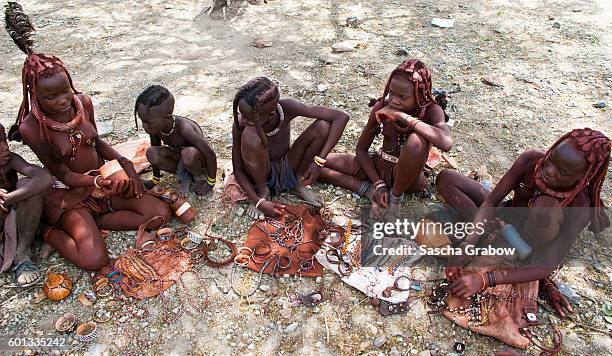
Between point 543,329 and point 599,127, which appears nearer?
point 543,329

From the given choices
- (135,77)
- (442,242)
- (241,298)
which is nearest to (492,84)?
(442,242)

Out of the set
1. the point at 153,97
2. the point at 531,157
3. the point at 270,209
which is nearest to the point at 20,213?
the point at 153,97

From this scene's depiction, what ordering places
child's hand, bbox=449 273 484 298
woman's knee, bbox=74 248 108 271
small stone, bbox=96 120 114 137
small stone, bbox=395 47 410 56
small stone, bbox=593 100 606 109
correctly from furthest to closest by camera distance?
A: 1. small stone, bbox=395 47 410 56
2. small stone, bbox=593 100 606 109
3. small stone, bbox=96 120 114 137
4. woman's knee, bbox=74 248 108 271
5. child's hand, bbox=449 273 484 298

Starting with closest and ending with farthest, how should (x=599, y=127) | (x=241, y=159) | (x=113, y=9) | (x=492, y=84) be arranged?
(x=241, y=159) < (x=599, y=127) < (x=492, y=84) < (x=113, y=9)

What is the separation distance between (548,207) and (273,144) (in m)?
1.83

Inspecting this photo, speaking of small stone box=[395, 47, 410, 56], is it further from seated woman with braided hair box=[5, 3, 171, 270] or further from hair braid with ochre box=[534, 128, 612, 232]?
seated woman with braided hair box=[5, 3, 171, 270]

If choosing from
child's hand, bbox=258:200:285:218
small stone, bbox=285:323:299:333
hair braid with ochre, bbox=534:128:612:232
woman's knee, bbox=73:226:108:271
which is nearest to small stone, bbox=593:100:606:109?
hair braid with ochre, bbox=534:128:612:232

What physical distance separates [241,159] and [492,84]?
3.11 metres

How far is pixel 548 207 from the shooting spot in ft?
8.19

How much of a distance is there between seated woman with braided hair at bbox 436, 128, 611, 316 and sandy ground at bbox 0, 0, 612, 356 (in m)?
0.33

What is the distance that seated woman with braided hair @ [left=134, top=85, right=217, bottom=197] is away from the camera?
3055mm

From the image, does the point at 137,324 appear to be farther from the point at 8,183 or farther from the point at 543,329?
the point at 543,329

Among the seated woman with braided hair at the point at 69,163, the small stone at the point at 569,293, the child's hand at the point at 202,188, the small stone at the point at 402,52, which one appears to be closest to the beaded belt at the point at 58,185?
the seated woman with braided hair at the point at 69,163

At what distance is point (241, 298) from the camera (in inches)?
108
